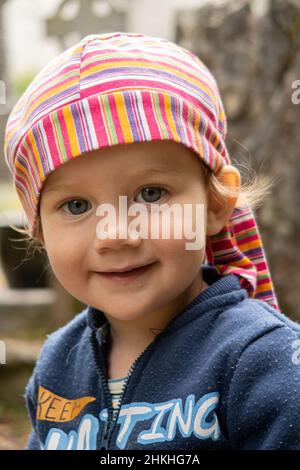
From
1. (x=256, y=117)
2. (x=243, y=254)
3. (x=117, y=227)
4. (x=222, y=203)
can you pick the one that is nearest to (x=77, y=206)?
(x=117, y=227)

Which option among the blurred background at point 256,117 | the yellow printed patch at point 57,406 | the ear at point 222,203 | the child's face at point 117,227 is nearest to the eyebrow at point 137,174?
the child's face at point 117,227

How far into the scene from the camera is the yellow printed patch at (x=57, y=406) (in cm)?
164

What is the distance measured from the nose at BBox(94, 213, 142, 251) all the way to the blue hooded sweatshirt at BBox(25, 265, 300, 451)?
0.24 metres

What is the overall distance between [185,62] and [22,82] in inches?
617

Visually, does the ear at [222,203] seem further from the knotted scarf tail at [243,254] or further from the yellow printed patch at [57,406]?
the yellow printed patch at [57,406]

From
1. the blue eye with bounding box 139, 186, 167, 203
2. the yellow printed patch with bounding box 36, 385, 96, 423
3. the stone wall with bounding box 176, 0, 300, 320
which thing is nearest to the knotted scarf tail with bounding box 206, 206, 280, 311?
the blue eye with bounding box 139, 186, 167, 203

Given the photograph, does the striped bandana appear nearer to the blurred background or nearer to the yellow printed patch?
the yellow printed patch

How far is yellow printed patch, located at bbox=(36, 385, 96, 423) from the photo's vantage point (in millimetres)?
1639

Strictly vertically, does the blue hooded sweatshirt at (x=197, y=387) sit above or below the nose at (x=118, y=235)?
below

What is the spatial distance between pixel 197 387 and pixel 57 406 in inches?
17.0

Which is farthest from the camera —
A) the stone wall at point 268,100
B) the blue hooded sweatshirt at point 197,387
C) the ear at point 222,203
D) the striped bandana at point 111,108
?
the stone wall at point 268,100

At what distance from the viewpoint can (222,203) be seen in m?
1.61

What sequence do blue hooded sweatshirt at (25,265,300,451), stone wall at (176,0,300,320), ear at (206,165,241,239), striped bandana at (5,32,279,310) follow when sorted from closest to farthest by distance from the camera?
blue hooded sweatshirt at (25,265,300,451) < striped bandana at (5,32,279,310) < ear at (206,165,241,239) < stone wall at (176,0,300,320)

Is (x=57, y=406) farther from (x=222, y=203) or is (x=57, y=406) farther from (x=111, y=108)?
(x=111, y=108)
